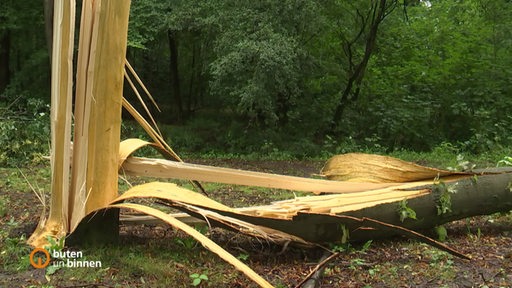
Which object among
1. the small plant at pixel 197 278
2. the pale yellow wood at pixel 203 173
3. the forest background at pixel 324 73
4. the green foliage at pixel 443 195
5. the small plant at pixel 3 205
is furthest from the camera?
the forest background at pixel 324 73

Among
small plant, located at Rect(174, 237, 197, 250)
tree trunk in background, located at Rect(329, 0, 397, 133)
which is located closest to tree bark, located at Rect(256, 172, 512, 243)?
small plant, located at Rect(174, 237, 197, 250)

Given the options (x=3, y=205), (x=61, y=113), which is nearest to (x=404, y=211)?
(x=61, y=113)

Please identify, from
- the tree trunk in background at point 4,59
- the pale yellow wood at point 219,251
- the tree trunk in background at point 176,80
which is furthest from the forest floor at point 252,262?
the tree trunk in background at point 176,80

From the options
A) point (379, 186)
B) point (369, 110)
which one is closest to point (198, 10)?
point (369, 110)

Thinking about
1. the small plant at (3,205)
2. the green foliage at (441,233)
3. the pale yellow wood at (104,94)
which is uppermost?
the pale yellow wood at (104,94)

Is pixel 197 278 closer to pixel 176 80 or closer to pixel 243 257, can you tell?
pixel 243 257

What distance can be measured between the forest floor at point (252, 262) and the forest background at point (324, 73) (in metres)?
6.07

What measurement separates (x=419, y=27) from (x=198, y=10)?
7.65m

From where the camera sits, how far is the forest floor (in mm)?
3264

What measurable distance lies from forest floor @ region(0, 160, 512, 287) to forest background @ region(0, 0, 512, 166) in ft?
19.9

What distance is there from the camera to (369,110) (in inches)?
576

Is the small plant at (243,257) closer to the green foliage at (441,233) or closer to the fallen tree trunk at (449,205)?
the fallen tree trunk at (449,205)

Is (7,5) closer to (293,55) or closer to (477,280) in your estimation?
(293,55)

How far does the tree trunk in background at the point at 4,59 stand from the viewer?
642 inches
